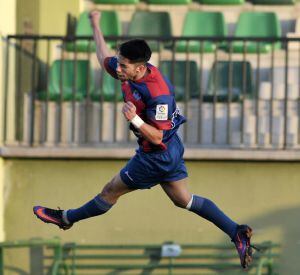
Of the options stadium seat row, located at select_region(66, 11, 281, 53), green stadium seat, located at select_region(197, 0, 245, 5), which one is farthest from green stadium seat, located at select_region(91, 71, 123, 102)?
green stadium seat, located at select_region(197, 0, 245, 5)

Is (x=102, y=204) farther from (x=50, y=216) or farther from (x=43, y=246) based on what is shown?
(x=43, y=246)

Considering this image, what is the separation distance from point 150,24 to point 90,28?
87 centimetres

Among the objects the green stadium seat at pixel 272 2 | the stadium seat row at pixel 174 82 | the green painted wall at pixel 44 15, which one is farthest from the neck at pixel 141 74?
the green stadium seat at pixel 272 2

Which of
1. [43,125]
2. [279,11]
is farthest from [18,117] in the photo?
[279,11]

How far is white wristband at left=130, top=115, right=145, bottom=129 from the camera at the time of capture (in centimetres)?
876

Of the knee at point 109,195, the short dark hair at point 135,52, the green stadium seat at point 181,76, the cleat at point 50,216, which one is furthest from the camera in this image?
the green stadium seat at point 181,76

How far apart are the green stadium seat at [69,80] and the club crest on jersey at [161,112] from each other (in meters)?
5.74

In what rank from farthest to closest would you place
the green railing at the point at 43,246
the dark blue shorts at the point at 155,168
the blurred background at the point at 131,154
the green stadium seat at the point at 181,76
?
the green stadium seat at the point at 181,76 → the blurred background at the point at 131,154 → the green railing at the point at 43,246 → the dark blue shorts at the point at 155,168

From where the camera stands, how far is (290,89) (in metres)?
14.7

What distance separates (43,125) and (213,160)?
1.99 metres

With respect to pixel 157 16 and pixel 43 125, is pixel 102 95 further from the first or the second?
pixel 157 16

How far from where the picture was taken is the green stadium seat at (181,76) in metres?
14.6

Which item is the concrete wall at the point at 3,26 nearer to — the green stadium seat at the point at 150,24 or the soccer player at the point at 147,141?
the green stadium seat at the point at 150,24

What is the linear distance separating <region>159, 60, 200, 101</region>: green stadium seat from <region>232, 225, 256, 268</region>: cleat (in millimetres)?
4983
